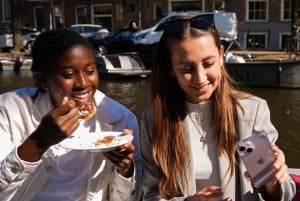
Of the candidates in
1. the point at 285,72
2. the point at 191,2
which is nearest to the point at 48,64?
the point at 285,72

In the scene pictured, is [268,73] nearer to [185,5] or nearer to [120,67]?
[120,67]

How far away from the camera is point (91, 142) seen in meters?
1.87

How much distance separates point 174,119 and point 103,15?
2567 centimetres

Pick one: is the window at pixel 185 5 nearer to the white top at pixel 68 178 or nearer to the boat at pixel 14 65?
the boat at pixel 14 65

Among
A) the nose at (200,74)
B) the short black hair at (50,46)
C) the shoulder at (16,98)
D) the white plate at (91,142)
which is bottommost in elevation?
the white plate at (91,142)

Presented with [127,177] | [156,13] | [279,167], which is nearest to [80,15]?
[156,13]

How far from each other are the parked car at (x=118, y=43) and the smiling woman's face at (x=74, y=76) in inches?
650

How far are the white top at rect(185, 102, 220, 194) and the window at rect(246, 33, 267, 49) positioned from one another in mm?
20117

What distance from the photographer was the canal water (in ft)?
23.0

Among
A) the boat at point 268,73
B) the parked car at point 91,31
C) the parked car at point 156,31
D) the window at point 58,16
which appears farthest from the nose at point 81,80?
the window at point 58,16

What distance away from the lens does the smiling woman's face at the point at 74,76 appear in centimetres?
197

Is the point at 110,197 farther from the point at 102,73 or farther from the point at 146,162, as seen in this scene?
the point at 102,73

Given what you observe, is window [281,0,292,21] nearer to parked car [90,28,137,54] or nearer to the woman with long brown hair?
parked car [90,28,137,54]

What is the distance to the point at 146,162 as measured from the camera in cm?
202
